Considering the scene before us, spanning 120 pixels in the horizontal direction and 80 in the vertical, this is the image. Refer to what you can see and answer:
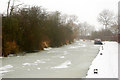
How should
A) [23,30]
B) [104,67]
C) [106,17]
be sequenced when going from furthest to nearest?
[106,17]
[23,30]
[104,67]

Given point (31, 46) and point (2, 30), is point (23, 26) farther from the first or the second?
point (2, 30)

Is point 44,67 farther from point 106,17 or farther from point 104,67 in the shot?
point 106,17

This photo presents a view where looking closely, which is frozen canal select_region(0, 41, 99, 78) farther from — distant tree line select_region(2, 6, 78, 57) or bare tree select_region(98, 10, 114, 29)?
bare tree select_region(98, 10, 114, 29)

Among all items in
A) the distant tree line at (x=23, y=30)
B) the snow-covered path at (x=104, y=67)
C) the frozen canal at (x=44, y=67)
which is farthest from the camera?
the distant tree line at (x=23, y=30)

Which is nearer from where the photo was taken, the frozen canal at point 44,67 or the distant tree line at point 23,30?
the frozen canal at point 44,67

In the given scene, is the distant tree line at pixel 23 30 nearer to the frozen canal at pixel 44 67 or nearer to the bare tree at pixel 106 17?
the frozen canal at pixel 44 67

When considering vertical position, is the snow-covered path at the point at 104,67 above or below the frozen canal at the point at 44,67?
above

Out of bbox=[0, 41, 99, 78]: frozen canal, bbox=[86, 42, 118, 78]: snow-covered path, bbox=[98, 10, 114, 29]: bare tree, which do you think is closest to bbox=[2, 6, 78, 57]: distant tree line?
bbox=[0, 41, 99, 78]: frozen canal

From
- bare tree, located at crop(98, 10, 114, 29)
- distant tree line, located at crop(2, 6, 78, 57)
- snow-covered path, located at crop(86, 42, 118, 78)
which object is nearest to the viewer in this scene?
snow-covered path, located at crop(86, 42, 118, 78)

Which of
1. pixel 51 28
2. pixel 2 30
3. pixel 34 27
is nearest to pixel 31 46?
pixel 34 27

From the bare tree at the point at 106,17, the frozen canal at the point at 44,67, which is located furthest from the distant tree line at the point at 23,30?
the bare tree at the point at 106,17

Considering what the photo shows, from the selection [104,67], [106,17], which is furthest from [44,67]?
[106,17]

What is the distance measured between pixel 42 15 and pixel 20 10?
399 centimetres

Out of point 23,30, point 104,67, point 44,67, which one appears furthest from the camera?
point 23,30
